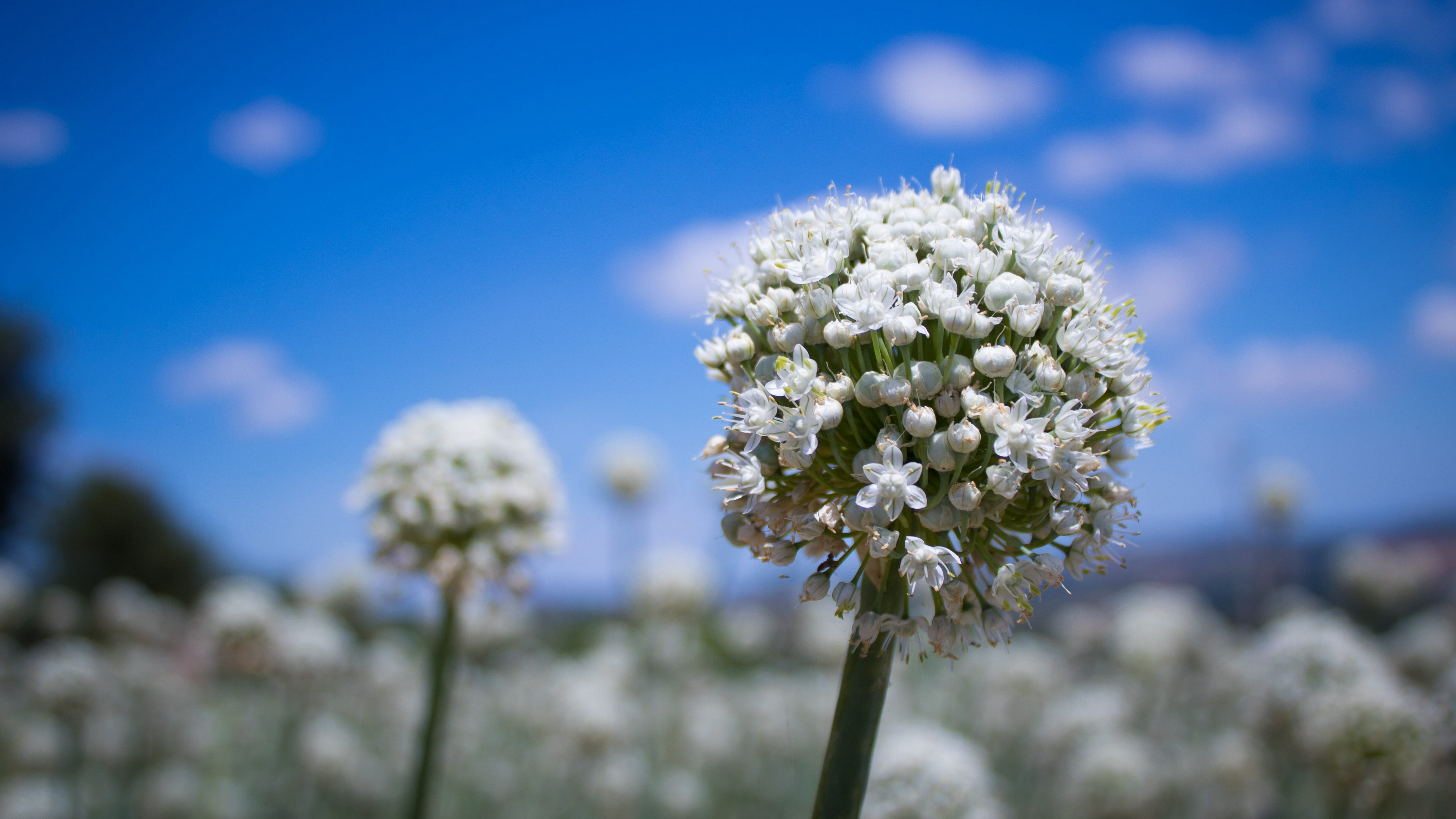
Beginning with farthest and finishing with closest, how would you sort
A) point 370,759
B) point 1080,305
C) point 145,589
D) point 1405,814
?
point 145,589, point 370,759, point 1405,814, point 1080,305

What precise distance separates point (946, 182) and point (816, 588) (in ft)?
3.74

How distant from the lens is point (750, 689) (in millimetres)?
12203

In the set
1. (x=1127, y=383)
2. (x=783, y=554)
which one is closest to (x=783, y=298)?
(x=783, y=554)

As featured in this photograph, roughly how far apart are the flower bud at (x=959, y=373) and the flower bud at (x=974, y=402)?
0.08ft

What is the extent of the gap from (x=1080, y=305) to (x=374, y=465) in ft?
11.2

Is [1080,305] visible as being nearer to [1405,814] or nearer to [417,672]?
[1405,814]

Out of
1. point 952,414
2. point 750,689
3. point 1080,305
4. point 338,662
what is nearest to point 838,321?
point 952,414

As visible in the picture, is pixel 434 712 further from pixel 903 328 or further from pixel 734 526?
pixel 903 328

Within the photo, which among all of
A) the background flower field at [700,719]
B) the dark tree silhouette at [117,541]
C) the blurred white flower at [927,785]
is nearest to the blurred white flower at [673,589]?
the background flower field at [700,719]

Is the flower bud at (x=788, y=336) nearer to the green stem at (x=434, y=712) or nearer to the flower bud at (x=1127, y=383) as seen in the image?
the flower bud at (x=1127, y=383)

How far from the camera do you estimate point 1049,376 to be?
1.81 meters

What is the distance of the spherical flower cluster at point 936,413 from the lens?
1756 millimetres

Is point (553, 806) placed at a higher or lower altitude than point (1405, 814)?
lower

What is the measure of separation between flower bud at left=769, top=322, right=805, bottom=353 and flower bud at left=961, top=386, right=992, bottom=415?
0.41m
